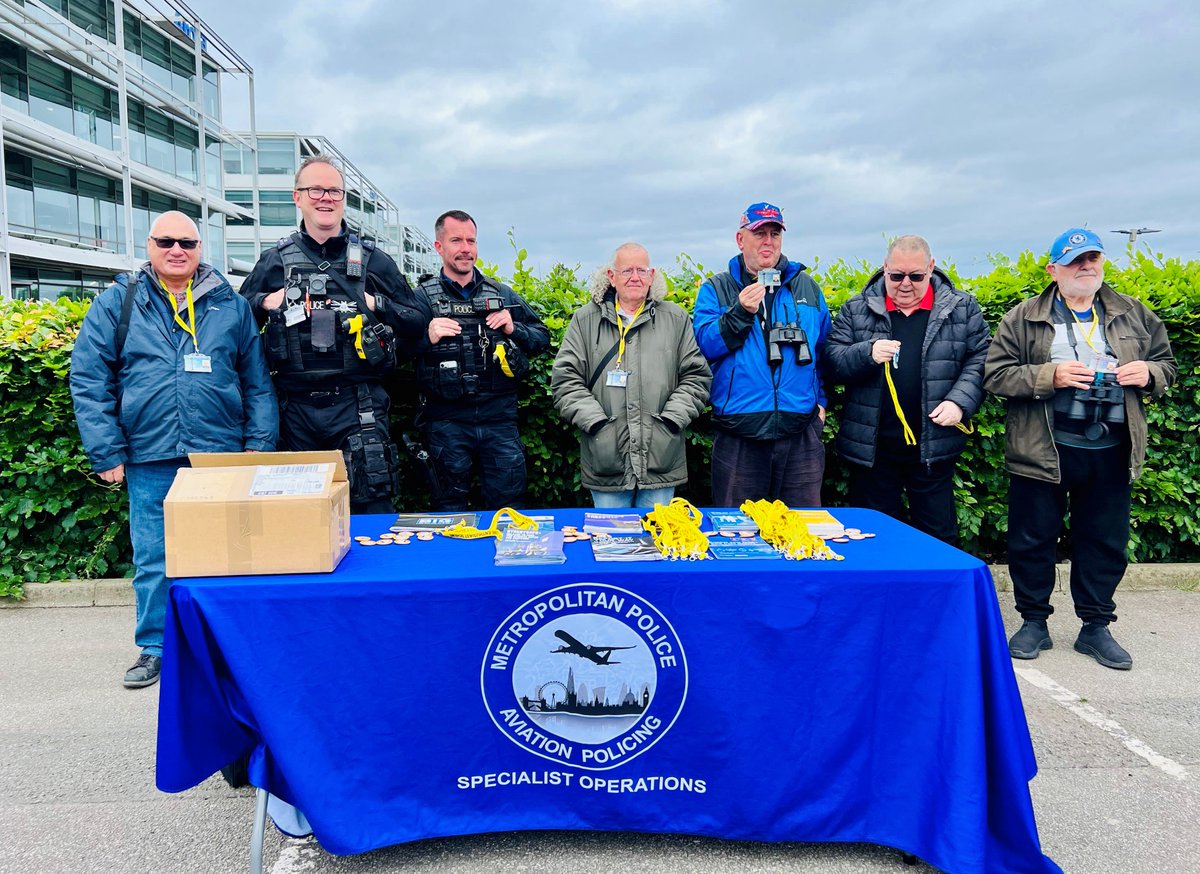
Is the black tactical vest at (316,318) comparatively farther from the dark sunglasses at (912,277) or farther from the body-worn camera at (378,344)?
the dark sunglasses at (912,277)

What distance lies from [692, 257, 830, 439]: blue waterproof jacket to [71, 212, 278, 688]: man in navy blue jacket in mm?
2196

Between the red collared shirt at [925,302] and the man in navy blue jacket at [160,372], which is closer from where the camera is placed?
the man in navy blue jacket at [160,372]

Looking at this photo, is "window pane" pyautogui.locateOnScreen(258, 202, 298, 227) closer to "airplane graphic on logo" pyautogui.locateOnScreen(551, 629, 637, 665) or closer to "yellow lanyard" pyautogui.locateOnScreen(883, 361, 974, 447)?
"yellow lanyard" pyautogui.locateOnScreen(883, 361, 974, 447)

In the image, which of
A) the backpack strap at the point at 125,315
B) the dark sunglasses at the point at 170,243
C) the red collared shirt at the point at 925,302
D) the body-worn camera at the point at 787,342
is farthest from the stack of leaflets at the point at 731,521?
the backpack strap at the point at 125,315

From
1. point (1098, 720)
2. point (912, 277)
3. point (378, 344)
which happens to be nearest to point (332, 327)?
point (378, 344)

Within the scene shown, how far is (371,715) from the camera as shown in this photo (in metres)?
2.17

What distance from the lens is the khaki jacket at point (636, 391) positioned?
3.61 metres

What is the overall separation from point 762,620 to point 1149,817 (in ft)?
5.03

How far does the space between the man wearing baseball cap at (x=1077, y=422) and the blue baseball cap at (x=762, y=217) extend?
4.03 feet

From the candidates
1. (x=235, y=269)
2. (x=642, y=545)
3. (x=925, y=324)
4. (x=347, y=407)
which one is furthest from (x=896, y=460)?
(x=235, y=269)

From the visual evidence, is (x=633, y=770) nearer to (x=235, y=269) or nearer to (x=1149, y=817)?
(x=1149, y=817)

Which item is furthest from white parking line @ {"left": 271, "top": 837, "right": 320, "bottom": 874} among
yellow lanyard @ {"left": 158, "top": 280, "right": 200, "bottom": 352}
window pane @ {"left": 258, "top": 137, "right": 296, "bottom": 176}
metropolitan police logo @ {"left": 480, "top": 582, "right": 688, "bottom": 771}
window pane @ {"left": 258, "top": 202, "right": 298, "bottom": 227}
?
window pane @ {"left": 258, "top": 137, "right": 296, "bottom": 176}

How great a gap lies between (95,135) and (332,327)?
30.6m

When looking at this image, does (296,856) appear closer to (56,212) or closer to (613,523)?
(613,523)
